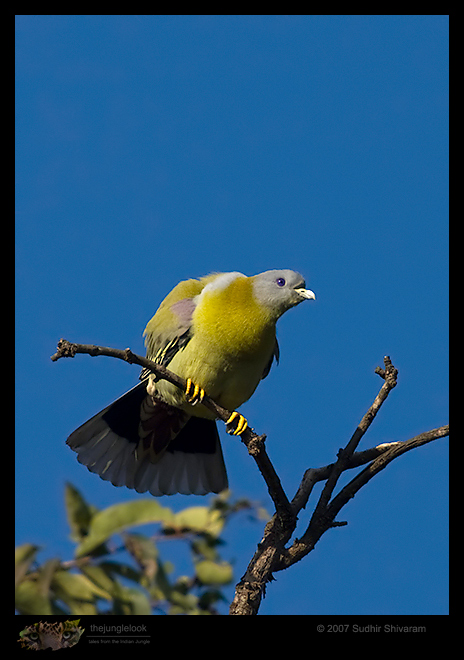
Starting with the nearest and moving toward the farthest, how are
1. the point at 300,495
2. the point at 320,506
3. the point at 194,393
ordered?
the point at 320,506
the point at 300,495
the point at 194,393

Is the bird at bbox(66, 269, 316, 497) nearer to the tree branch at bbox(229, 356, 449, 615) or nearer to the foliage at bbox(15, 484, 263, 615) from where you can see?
the tree branch at bbox(229, 356, 449, 615)

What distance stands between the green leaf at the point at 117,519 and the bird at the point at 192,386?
167 cm

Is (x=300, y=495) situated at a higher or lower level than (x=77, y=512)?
higher

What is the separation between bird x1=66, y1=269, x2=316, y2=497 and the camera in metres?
4.86

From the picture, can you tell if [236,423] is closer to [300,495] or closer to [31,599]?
[300,495]

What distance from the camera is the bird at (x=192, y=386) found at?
4.86 metres

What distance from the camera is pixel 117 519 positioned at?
9.19ft

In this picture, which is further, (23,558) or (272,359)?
(272,359)

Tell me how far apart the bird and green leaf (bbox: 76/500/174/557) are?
1.67 metres

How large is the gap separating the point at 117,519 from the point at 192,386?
2086 mm
